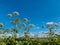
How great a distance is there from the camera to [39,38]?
7.22m

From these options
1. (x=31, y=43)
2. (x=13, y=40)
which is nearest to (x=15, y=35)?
(x=13, y=40)

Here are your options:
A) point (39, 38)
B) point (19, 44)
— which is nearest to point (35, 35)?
point (39, 38)

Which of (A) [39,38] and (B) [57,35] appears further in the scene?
(A) [39,38]

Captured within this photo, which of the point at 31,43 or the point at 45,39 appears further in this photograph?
the point at 45,39

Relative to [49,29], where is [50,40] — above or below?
below

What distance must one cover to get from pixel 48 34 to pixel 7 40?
6.03 feet

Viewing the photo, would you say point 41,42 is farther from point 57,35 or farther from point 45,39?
point 57,35

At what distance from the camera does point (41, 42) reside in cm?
685

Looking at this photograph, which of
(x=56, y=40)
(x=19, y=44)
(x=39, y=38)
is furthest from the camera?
(x=39, y=38)

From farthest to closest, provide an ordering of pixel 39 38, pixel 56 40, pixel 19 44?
pixel 39 38, pixel 56 40, pixel 19 44

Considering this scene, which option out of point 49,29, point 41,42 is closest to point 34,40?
point 41,42

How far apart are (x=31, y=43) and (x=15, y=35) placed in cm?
74

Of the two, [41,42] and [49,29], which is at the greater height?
[49,29]

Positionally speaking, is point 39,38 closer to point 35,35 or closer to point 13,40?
point 35,35
